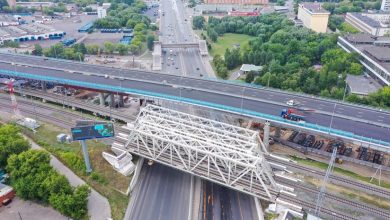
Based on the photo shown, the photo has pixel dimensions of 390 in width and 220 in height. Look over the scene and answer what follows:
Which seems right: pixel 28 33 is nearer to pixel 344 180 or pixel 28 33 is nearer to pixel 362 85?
pixel 362 85

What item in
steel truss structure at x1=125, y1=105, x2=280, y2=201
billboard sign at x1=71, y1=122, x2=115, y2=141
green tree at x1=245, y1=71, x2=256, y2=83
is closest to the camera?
steel truss structure at x1=125, y1=105, x2=280, y2=201

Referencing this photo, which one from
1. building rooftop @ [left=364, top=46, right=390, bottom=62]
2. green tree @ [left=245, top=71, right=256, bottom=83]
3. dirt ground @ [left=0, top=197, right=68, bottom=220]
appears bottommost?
dirt ground @ [left=0, top=197, right=68, bottom=220]

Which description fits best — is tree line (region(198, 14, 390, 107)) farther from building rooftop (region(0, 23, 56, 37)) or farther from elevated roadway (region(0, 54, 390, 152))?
building rooftop (region(0, 23, 56, 37))

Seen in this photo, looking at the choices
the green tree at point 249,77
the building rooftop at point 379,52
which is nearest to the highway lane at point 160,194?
the green tree at point 249,77

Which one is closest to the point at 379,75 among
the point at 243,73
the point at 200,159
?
the point at 243,73

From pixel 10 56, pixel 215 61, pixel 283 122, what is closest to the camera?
pixel 283 122

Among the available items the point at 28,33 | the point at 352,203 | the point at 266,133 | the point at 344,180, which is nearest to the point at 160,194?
the point at 266,133

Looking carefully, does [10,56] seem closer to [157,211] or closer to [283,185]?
[157,211]

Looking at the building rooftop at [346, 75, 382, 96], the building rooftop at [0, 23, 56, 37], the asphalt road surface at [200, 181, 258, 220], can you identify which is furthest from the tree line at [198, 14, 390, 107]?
the building rooftop at [0, 23, 56, 37]
